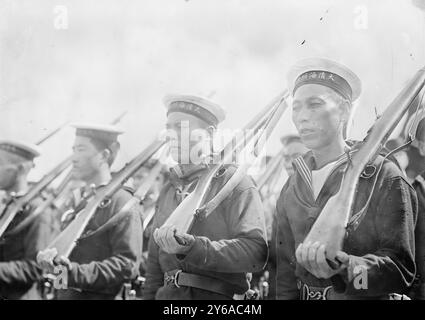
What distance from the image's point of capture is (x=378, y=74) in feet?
13.2

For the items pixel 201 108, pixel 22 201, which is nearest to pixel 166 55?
pixel 201 108

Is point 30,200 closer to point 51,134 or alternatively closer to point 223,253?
point 51,134

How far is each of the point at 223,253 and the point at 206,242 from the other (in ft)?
0.41

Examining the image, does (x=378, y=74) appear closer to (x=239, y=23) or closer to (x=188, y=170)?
(x=239, y=23)

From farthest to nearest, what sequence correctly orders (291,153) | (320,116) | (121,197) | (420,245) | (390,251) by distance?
(121,197) < (291,153) < (320,116) < (420,245) < (390,251)

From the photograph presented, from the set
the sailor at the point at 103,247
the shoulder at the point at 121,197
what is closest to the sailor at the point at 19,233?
the sailor at the point at 103,247

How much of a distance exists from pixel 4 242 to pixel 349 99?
8.52 ft

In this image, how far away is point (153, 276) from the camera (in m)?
4.20

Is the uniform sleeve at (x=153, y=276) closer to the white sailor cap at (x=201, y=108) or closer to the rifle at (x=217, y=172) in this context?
the rifle at (x=217, y=172)

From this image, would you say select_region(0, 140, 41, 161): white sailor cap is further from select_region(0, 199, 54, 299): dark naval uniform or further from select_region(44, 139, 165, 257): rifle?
select_region(44, 139, 165, 257): rifle

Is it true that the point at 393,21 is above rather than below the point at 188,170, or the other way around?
above

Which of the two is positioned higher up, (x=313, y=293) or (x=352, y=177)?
(x=352, y=177)

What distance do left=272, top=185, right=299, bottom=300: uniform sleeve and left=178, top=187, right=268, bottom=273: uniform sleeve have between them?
9 cm
